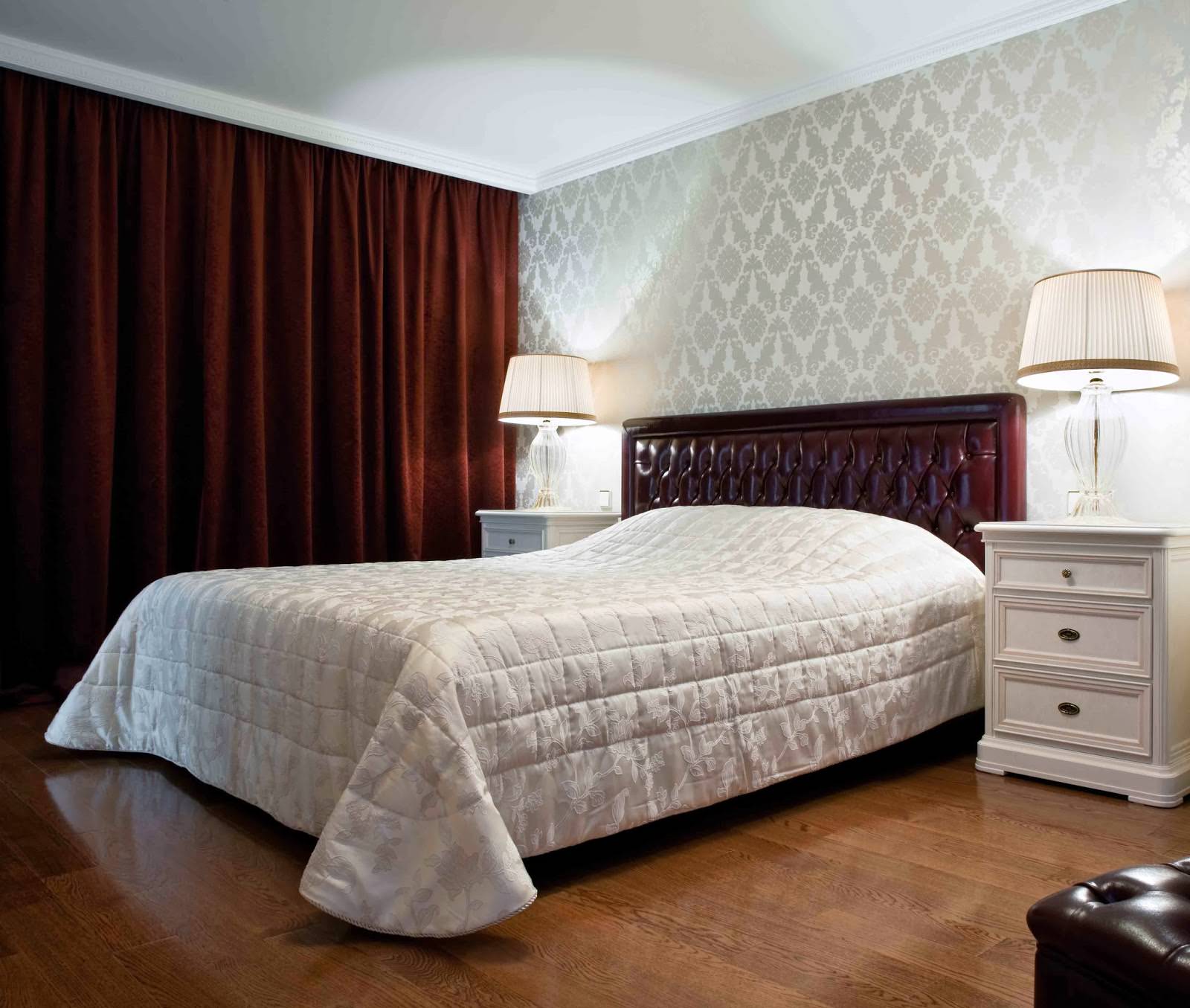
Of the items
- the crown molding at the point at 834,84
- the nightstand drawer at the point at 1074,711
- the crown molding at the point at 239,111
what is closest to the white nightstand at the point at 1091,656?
the nightstand drawer at the point at 1074,711

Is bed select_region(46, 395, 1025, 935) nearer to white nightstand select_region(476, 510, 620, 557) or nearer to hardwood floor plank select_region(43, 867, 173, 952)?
hardwood floor plank select_region(43, 867, 173, 952)

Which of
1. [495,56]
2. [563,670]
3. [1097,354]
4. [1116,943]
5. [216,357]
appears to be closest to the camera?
[1116,943]

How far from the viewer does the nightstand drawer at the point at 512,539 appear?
4.42 meters

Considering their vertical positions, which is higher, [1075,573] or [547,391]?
[547,391]

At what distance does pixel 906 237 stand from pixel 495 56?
5.24 feet

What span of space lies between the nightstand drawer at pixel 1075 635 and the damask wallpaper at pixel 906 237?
22.2 inches

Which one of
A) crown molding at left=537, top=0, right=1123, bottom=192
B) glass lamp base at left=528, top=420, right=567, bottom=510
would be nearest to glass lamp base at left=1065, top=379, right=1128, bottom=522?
crown molding at left=537, top=0, right=1123, bottom=192

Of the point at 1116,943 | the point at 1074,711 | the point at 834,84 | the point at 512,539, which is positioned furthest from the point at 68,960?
the point at 834,84

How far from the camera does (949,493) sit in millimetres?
3379

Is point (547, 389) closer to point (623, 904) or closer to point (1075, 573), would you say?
point (1075, 573)

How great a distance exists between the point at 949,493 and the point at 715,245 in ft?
5.03

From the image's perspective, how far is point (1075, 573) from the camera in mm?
2727

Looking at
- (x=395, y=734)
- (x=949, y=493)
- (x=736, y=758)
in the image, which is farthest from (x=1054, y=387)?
(x=395, y=734)

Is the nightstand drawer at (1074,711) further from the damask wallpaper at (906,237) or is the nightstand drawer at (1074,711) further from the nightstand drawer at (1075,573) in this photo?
the damask wallpaper at (906,237)
